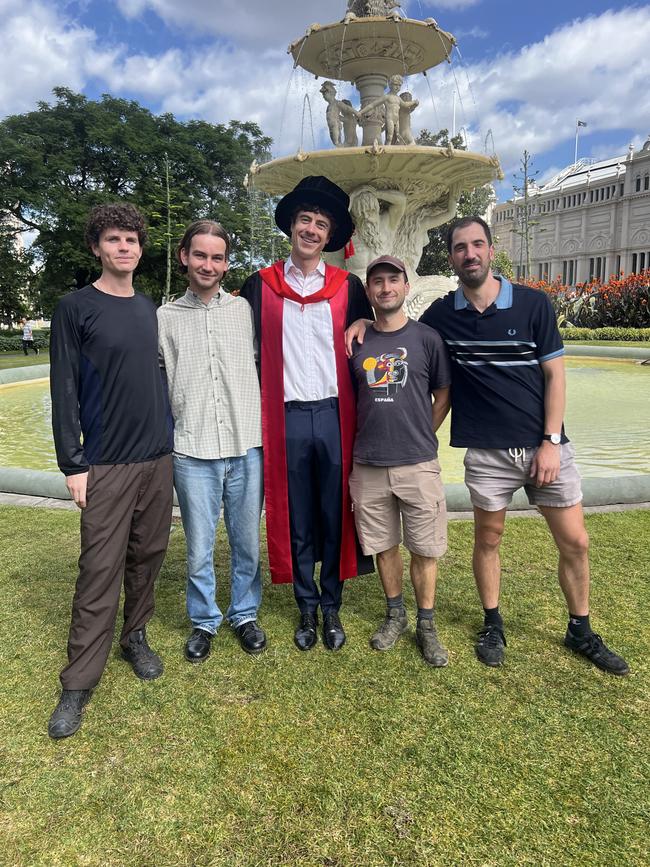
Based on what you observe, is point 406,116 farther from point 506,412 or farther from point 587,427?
point 506,412

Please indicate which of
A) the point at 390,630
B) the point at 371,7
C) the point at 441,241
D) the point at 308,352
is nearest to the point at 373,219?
the point at 371,7

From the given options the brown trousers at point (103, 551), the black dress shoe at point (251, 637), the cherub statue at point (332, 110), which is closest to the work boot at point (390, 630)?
the black dress shoe at point (251, 637)

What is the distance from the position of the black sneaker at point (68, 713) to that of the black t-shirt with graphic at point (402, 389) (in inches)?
59.3

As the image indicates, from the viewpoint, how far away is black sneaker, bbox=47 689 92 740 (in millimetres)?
2256

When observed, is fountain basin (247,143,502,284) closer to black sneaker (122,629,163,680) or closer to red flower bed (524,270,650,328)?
black sneaker (122,629,163,680)

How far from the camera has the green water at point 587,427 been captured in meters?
5.95

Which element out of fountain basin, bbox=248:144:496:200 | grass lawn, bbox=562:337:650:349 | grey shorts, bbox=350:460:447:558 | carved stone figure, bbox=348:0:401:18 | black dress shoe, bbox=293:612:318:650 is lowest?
black dress shoe, bbox=293:612:318:650

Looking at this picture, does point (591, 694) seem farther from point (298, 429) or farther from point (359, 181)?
point (359, 181)

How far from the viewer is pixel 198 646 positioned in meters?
2.79

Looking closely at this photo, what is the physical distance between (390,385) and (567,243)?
6769 centimetres

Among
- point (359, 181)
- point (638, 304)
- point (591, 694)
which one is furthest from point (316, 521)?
point (638, 304)

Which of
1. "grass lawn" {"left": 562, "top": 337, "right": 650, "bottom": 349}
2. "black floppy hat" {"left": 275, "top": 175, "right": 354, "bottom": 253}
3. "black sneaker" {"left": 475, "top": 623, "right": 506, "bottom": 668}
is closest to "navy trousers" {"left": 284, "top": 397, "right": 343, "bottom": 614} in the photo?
"black sneaker" {"left": 475, "top": 623, "right": 506, "bottom": 668}

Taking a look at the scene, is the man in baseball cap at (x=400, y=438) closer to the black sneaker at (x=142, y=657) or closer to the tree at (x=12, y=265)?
the black sneaker at (x=142, y=657)

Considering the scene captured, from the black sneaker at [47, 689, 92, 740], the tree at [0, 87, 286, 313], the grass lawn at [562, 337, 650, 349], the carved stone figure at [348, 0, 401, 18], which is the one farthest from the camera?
the tree at [0, 87, 286, 313]
